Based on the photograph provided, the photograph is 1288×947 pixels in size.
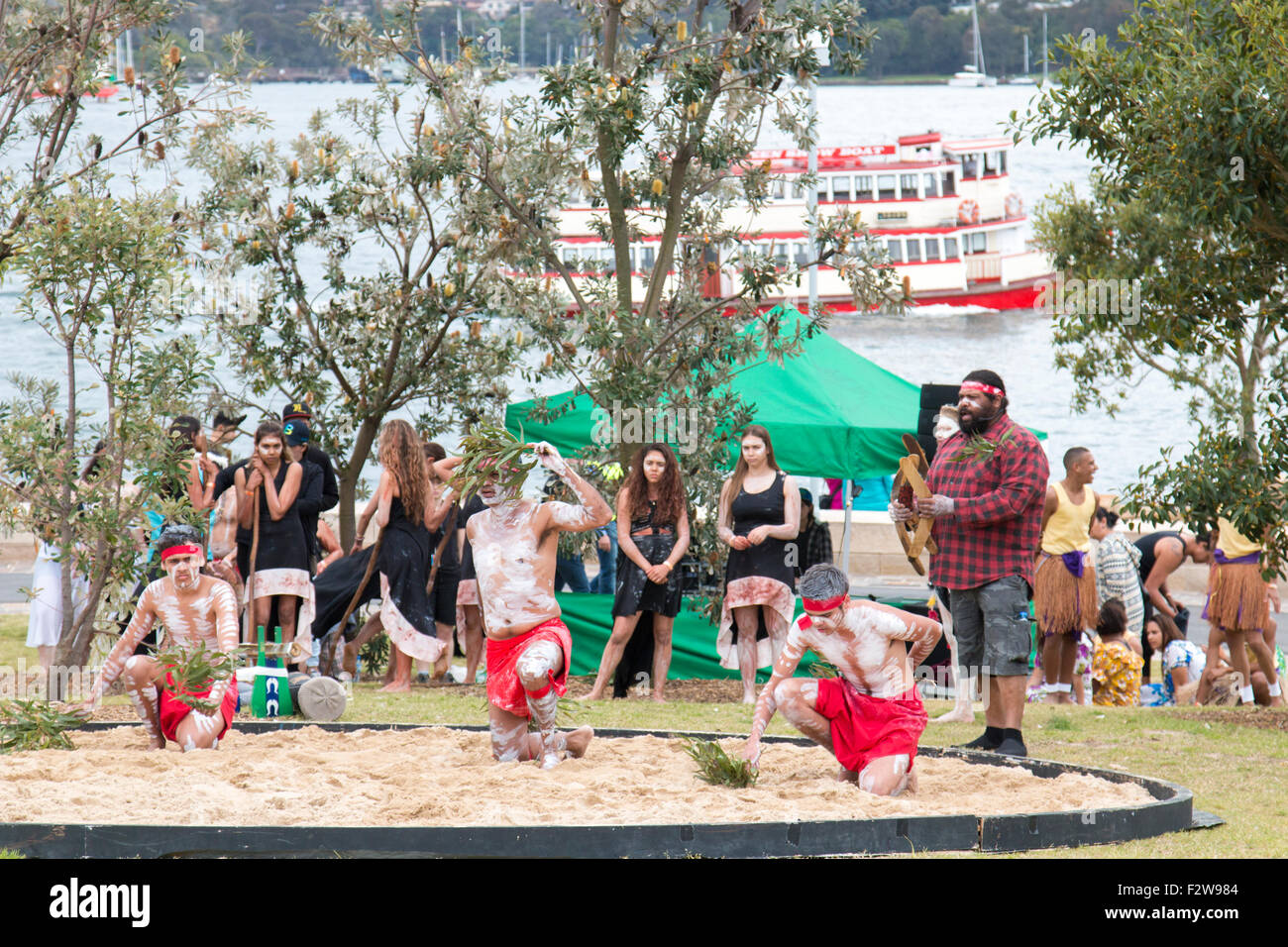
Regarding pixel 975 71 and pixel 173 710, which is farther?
pixel 975 71

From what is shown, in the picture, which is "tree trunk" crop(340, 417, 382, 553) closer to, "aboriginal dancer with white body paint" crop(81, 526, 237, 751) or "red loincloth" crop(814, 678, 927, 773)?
"aboriginal dancer with white body paint" crop(81, 526, 237, 751)

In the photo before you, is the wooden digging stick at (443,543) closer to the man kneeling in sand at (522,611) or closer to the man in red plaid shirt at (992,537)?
the man kneeling in sand at (522,611)

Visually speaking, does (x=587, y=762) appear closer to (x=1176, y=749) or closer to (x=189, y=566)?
(x=189, y=566)

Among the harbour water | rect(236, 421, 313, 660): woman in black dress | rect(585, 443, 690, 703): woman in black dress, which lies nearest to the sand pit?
rect(236, 421, 313, 660): woman in black dress

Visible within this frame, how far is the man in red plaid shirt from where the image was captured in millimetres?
7566

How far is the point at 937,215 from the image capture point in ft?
160

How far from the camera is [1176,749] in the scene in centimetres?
838

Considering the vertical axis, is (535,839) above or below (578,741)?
above

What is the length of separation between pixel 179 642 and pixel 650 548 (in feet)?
11.6

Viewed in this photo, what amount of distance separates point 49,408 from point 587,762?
472 cm

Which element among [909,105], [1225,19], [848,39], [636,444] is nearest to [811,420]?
[636,444]

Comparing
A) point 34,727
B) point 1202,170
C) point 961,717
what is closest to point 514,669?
point 34,727

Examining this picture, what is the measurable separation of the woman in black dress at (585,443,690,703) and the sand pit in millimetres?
2556

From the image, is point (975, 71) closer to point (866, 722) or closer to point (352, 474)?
point (352, 474)
